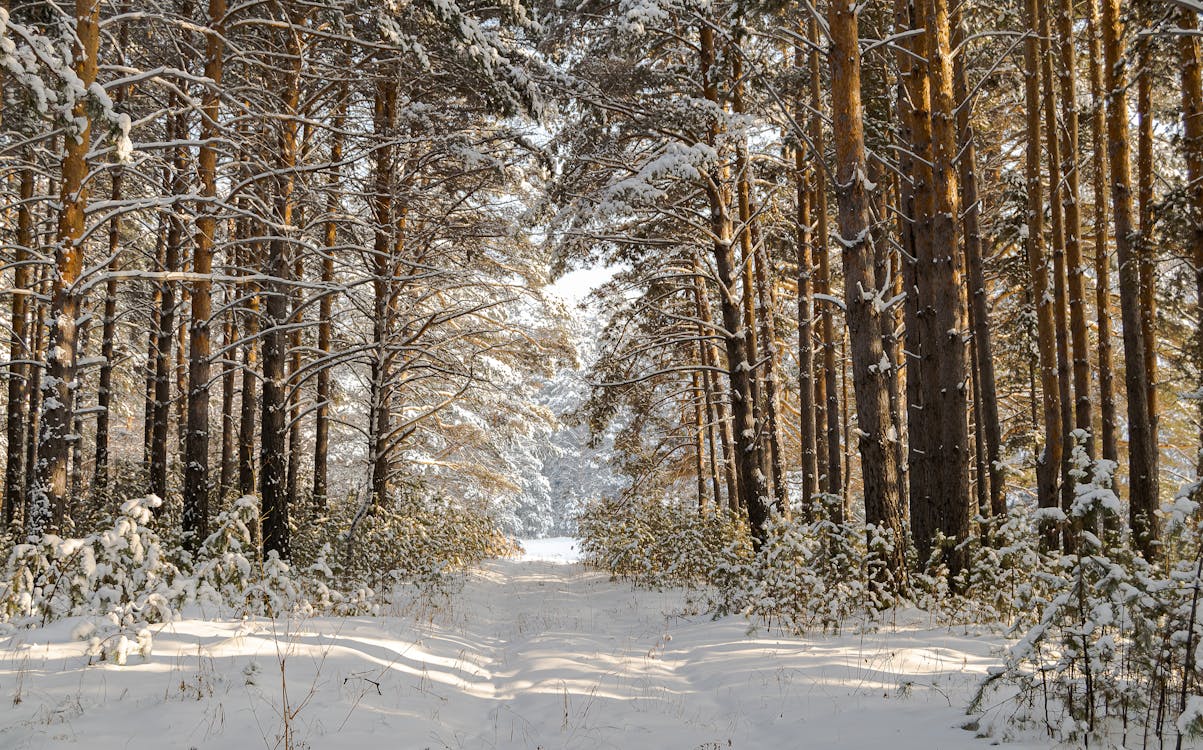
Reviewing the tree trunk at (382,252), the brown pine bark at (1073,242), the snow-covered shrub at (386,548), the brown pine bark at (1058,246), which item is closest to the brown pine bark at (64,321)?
the tree trunk at (382,252)

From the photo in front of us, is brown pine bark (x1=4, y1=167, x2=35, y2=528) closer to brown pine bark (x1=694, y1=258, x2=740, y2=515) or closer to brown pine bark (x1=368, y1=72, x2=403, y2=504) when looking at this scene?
brown pine bark (x1=368, y1=72, x2=403, y2=504)

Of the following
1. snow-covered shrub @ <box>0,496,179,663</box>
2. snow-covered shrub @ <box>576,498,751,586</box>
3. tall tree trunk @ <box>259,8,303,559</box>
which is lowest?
snow-covered shrub @ <box>576,498,751,586</box>

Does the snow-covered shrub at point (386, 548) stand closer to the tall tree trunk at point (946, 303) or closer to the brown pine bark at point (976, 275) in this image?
the tall tree trunk at point (946, 303)

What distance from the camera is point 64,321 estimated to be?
Result: 7414 millimetres

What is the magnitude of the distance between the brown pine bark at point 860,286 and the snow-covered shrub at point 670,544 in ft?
5.96

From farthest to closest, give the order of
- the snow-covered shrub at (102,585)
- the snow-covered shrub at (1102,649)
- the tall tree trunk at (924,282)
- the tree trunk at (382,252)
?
the tree trunk at (382,252), the tall tree trunk at (924,282), the snow-covered shrub at (102,585), the snow-covered shrub at (1102,649)

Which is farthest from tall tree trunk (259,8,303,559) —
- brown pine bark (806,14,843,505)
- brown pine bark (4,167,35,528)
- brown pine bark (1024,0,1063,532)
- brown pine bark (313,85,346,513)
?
brown pine bark (1024,0,1063,532)

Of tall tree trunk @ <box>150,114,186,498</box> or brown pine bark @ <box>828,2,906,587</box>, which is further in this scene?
tall tree trunk @ <box>150,114,186,498</box>

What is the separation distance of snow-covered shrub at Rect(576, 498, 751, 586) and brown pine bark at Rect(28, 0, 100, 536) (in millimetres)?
7212

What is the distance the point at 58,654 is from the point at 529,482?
47032 millimetres

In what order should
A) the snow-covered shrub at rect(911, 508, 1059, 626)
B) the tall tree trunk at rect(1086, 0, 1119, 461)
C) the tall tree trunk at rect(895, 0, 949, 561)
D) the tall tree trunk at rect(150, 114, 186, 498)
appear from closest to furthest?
the snow-covered shrub at rect(911, 508, 1059, 626) < the tall tree trunk at rect(895, 0, 949, 561) < the tall tree trunk at rect(1086, 0, 1119, 461) < the tall tree trunk at rect(150, 114, 186, 498)

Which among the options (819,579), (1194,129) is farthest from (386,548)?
(1194,129)

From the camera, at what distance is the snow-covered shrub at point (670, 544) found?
37.6 feet

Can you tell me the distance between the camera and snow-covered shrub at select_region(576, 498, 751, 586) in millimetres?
11475
